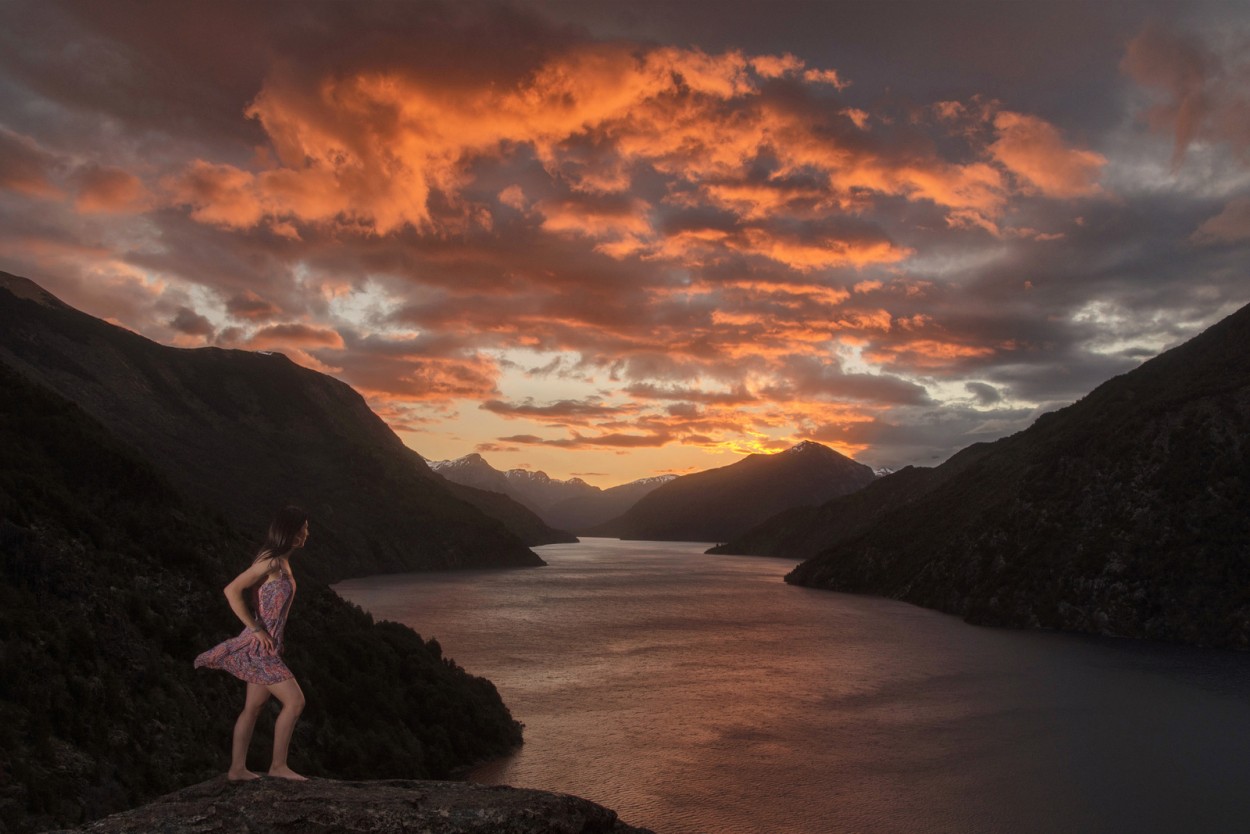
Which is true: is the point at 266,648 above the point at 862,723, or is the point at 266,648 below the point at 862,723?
above

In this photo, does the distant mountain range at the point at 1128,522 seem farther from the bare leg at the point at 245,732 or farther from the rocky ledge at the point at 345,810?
the bare leg at the point at 245,732

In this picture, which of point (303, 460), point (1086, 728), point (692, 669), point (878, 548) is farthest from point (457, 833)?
point (303, 460)

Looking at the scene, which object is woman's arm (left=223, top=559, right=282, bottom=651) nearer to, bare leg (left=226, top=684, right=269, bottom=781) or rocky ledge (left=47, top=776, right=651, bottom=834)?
bare leg (left=226, top=684, right=269, bottom=781)

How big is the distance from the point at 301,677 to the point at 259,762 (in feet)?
30.0

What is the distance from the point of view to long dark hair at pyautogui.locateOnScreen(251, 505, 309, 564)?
1062cm

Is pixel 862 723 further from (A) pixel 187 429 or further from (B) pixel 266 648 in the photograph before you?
(A) pixel 187 429

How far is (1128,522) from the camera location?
3895 inches

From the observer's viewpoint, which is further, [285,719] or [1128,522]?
[1128,522]

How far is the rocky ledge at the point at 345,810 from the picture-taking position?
8.89m

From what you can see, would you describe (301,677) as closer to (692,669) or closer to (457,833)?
(457,833)

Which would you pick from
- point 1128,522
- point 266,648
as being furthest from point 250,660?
point 1128,522

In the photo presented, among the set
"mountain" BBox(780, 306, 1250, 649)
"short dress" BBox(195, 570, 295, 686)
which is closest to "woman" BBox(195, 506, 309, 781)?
"short dress" BBox(195, 570, 295, 686)

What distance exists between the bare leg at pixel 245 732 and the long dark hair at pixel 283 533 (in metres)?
1.82

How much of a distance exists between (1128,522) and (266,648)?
115 m
